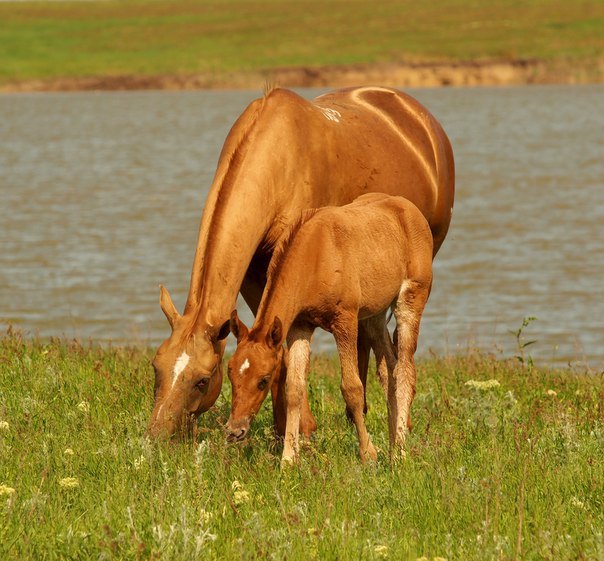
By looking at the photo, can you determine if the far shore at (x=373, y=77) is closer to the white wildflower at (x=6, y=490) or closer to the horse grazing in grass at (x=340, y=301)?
the horse grazing in grass at (x=340, y=301)

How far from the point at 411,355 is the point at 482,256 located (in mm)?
12757

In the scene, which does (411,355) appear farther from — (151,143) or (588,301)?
(151,143)

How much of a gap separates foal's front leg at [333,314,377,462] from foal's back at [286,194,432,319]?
0.12m

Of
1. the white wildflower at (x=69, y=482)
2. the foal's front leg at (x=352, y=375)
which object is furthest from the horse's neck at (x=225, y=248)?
the white wildflower at (x=69, y=482)

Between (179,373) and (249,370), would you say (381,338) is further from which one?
(249,370)

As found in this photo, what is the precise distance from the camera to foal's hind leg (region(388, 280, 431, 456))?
7.42 metres

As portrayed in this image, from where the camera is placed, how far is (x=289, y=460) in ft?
21.4

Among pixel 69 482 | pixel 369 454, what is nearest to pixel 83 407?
pixel 69 482

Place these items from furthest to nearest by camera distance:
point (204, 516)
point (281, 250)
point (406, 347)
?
point (406, 347), point (281, 250), point (204, 516)

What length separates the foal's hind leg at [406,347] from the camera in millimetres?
7418

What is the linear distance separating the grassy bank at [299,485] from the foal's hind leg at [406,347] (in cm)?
18

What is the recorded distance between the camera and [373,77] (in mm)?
79250

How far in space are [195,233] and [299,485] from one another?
17048 mm

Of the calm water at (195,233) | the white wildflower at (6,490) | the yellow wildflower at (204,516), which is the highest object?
the white wildflower at (6,490)
